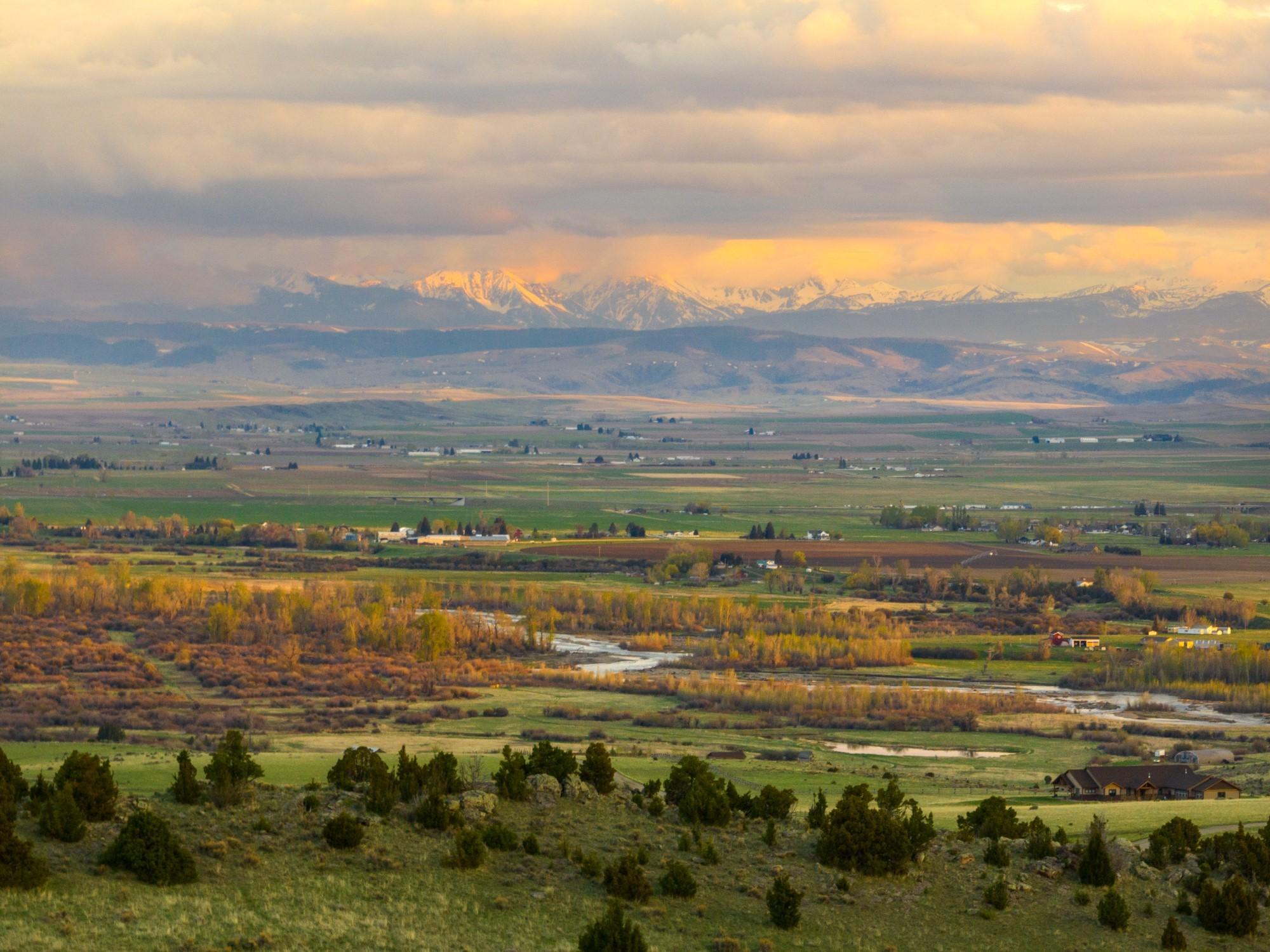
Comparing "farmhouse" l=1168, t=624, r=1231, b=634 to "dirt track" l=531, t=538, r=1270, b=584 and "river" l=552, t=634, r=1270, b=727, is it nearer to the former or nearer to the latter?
"dirt track" l=531, t=538, r=1270, b=584

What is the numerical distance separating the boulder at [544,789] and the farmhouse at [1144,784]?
2116 centimetres

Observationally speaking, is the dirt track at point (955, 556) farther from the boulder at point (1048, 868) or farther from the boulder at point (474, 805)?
the boulder at point (474, 805)

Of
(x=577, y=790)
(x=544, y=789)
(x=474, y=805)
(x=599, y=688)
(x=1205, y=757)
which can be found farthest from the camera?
(x=599, y=688)

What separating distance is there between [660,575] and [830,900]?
288 feet

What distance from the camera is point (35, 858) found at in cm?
2752

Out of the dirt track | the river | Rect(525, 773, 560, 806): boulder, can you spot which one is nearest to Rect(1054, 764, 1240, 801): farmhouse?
the river

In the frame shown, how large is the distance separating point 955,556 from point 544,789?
333ft

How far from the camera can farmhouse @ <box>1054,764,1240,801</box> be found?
50562 millimetres

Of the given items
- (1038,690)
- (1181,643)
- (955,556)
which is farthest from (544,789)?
(955,556)

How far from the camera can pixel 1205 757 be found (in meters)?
61.6

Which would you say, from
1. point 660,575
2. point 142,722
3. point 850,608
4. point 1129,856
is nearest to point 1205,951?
point 1129,856

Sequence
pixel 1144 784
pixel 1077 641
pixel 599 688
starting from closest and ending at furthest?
pixel 1144 784 → pixel 599 688 → pixel 1077 641

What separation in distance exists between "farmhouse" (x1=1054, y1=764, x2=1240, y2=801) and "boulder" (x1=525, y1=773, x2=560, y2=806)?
21.2m

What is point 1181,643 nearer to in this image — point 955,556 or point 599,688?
point 599,688
